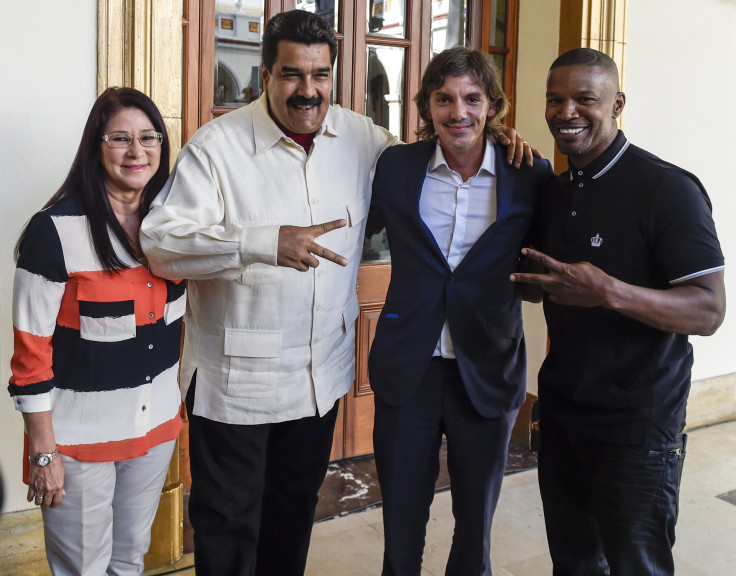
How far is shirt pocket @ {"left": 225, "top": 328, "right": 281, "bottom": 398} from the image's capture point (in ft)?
6.25

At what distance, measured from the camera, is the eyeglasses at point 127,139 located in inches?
65.5

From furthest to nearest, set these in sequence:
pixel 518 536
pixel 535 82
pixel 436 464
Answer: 1. pixel 535 82
2. pixel 518 536
3. pixel 436 464

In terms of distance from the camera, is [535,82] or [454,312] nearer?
[454,312]

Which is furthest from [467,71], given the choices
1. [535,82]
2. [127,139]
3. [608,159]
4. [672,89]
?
[672,89]

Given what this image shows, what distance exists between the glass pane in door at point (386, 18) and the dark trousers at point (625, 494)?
6.49ft

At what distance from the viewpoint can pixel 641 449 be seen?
1.70 m

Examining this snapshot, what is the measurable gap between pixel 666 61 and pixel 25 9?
277 cm

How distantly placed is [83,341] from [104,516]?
0.39 m

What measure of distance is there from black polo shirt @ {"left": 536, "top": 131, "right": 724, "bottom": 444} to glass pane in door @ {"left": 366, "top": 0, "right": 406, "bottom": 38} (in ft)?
5.32

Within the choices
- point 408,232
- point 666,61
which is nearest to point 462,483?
point 408,232

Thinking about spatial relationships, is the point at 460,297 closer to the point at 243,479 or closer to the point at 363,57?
the point at 243,479

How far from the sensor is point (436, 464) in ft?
6.68

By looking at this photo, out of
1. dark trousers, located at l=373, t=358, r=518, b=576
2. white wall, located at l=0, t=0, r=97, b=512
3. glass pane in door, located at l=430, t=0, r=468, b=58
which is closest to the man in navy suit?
dark trousers, located at l=373, t=358, r=518, b=576

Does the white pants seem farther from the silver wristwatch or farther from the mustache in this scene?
the mustache
